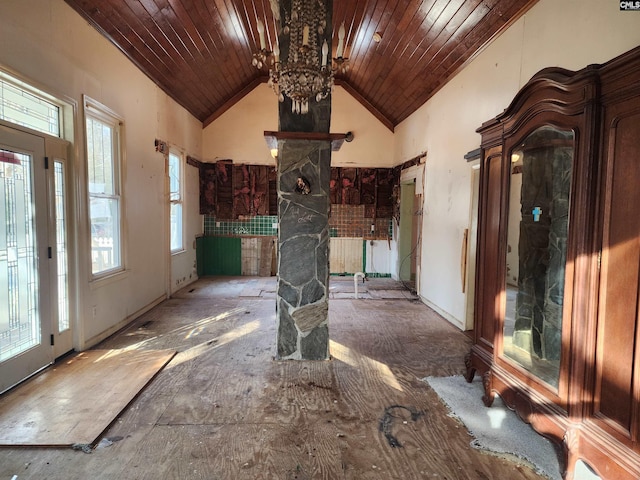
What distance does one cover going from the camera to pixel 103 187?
3.88 m

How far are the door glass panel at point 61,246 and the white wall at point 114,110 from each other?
118 mm

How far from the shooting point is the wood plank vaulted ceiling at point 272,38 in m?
3.53

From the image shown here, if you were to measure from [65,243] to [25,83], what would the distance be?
1.33m

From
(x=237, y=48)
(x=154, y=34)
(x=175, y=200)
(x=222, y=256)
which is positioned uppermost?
(x=237, y=48)

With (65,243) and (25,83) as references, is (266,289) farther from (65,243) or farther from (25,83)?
(25,83)

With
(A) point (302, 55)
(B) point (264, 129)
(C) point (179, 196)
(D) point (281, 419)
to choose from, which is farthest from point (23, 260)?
(B) point (264, 129)

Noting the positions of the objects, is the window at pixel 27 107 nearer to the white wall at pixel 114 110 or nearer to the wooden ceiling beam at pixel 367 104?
the white wall at pixel 114 110

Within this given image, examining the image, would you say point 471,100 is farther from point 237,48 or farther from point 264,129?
point 264,129

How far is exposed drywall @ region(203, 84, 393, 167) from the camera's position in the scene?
7312 millimetres

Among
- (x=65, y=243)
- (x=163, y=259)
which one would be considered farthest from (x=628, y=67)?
(x=163, y=259)

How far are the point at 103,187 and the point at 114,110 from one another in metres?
0.87

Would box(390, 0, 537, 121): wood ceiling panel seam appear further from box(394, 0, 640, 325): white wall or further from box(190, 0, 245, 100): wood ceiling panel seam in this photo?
box(190, 0, 245, 100): wood ceiling panel seam

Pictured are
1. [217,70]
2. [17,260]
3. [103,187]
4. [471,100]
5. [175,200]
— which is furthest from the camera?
[175,200]

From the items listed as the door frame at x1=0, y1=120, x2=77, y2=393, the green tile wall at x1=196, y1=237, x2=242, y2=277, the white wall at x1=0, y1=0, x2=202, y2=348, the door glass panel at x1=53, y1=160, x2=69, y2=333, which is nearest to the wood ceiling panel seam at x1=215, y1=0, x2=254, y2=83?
the white wall at x1=0, y1=0, x2=202, y2=348
